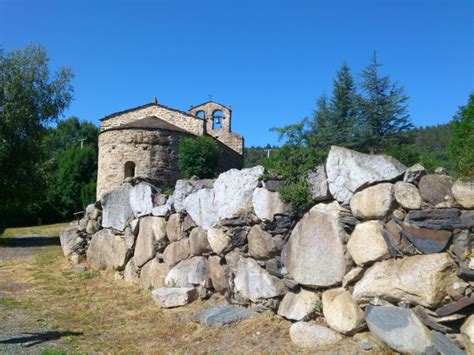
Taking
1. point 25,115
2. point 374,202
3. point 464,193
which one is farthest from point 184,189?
point 25,115

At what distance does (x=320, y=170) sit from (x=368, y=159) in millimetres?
660

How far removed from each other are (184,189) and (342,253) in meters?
3.58

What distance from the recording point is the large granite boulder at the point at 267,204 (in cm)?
552

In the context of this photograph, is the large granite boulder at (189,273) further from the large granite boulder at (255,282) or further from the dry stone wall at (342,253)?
the large granite boulder at (255,282)

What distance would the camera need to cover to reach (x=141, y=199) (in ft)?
29.1

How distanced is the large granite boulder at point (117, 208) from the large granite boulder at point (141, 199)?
0.95 feet

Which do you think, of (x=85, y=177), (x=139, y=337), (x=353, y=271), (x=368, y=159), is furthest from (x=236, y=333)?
(x=85, y=177)

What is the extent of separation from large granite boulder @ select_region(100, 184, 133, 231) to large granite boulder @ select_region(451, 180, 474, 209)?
266 inches

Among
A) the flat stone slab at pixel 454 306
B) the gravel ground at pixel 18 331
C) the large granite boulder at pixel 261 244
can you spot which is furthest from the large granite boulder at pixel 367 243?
the gravel ground at pixel 18 331

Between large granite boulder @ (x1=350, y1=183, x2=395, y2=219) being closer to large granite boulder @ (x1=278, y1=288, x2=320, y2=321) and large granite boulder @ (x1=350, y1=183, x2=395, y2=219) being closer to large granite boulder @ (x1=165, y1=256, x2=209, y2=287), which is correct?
large granite boulder @ (x1=278, y1=288, x2=320, y2=321)

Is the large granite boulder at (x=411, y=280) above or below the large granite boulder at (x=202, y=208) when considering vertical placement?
below

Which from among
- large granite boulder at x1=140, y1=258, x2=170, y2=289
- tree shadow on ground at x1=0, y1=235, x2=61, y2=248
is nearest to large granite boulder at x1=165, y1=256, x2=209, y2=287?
large granite boulder at x1=140, y1=258, x2=170, y2=289

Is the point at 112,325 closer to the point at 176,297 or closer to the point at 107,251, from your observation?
the point at 176,297

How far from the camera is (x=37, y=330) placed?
5602mm
